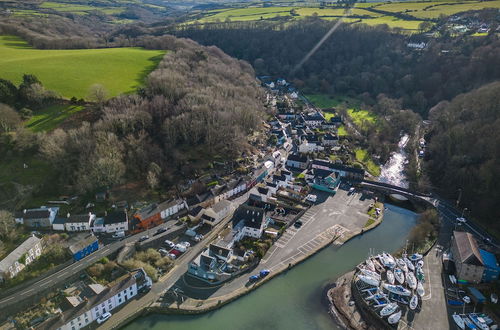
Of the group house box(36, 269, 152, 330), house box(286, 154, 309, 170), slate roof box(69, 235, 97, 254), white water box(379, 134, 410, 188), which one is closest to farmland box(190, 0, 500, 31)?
white water box(379, 134, 410, 188)

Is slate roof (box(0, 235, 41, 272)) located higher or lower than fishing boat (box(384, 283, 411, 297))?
higher

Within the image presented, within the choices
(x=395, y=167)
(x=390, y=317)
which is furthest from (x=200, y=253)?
(x=395, y=167)

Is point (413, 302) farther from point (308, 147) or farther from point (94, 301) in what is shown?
point (308, 147)

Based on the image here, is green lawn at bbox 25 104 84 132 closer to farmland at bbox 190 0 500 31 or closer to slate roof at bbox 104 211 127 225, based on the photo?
slate roof at bbox 104 211 127 225

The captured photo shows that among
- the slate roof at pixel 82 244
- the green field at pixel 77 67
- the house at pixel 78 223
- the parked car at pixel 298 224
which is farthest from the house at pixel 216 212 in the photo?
the green field at pixel 77 67

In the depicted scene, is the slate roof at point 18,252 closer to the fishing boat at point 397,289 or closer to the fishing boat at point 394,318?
the fishing boat at point 394,318

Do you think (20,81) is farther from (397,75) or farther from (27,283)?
(397,75)
